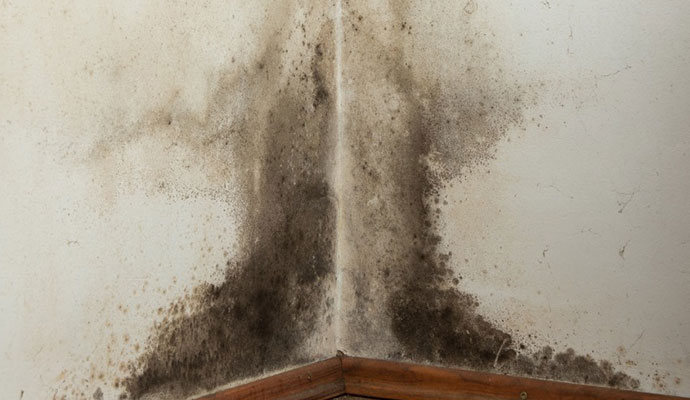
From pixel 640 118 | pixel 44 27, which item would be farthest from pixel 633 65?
pixel 44 27

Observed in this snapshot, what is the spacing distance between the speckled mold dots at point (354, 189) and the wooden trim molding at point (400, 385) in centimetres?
4

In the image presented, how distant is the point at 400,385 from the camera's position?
2512mm

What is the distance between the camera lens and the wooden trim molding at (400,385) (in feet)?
7.43

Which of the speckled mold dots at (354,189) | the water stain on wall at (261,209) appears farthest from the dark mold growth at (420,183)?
the water stain on wall at (261,209)

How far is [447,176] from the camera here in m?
2.44

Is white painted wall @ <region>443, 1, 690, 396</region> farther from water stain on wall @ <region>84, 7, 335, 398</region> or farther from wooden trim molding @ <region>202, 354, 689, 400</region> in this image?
water stain on wall @ <region>84, 7, 335, 398</region>

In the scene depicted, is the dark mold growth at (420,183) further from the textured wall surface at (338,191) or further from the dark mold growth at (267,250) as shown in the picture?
the dark mold growth at (267,250)

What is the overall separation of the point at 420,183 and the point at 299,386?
773 mm

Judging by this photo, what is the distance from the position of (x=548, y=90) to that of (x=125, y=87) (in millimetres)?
1240

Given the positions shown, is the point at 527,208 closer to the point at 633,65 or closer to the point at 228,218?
the point at 633,65

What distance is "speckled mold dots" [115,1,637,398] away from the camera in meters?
2.23

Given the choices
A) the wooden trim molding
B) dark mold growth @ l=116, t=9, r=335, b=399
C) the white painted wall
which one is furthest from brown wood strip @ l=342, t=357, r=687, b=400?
dark mold growth @ l=116, t=9, r=335, b=399

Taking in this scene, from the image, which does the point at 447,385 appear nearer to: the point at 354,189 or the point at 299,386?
the point at 299,386

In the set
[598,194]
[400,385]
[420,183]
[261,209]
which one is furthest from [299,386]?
[598,194]
